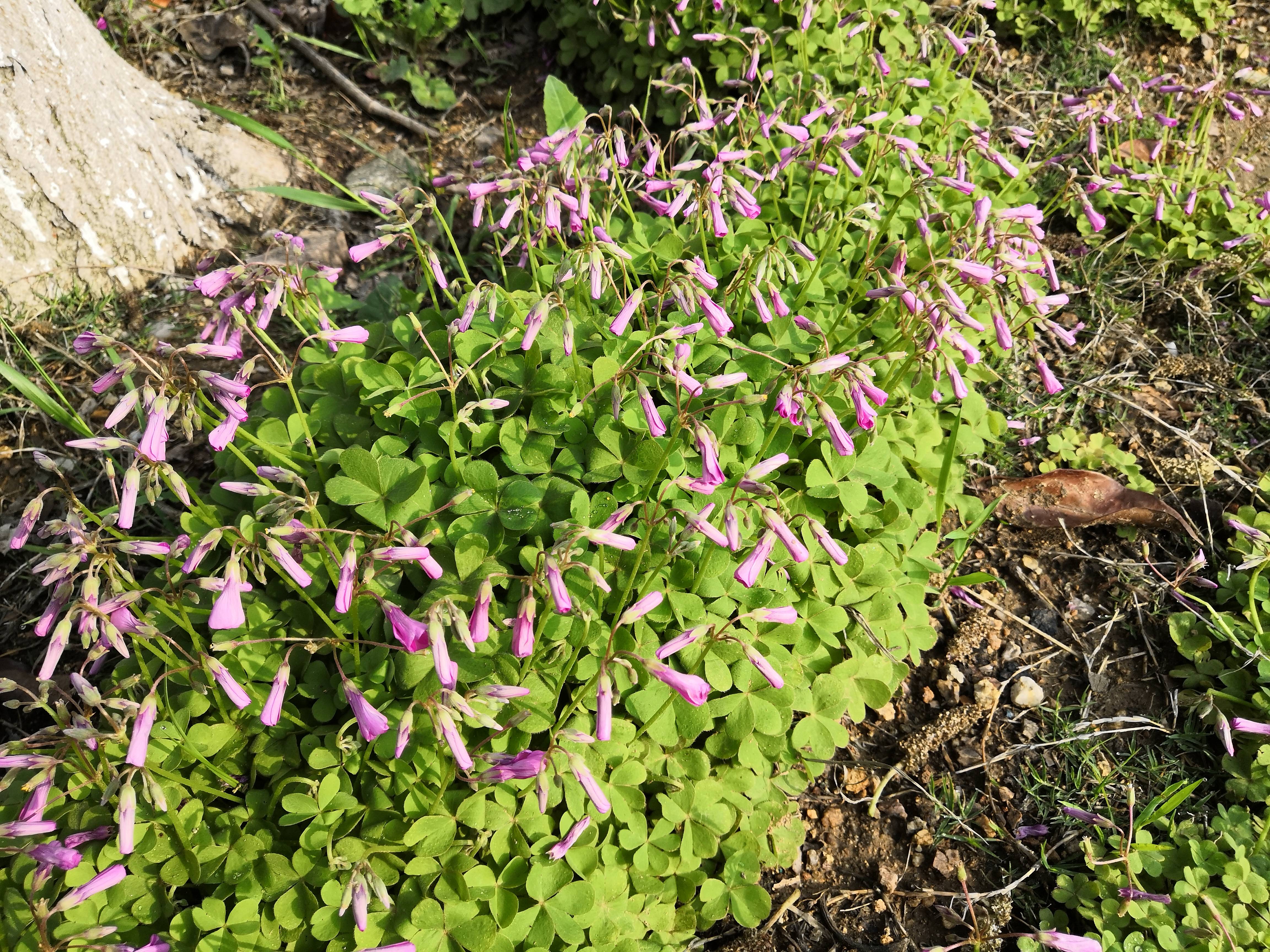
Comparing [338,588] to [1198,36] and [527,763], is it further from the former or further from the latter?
[1198,36]

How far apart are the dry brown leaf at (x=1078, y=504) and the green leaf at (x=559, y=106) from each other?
9.51 feet

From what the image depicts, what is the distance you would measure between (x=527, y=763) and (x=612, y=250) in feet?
5.38

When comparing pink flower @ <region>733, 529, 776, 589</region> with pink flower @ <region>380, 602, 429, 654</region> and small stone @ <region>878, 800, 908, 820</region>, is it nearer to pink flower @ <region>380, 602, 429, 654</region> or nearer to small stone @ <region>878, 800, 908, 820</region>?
pink flower @ <region>380, 602, 429, 654</region>

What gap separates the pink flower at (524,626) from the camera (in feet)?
7.25

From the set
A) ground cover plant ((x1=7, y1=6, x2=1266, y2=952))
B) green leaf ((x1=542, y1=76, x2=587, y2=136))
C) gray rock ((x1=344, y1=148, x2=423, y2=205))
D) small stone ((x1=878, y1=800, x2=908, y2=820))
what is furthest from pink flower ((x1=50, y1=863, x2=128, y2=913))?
gray rock ((x1=344, y1=148, x2=423, y2=205))

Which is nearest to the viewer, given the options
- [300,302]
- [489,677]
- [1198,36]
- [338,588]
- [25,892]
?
[338,588]

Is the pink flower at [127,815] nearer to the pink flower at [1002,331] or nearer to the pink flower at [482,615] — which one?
the pink flower at [482,615]

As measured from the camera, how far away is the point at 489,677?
8.50 feet

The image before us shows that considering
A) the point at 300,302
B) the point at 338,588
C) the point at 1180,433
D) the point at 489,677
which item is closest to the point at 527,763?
the point at 489,677

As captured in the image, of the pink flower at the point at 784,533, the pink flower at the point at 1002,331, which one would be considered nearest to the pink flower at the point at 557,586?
the pink flower at the point at 784,533

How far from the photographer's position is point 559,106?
446 cm

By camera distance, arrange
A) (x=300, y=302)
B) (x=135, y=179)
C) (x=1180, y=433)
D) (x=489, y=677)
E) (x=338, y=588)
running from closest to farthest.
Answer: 1. (x=338, y=588)
2. (x=489, y=677)
3. (x=300, y=302)
4. (x=1180, y=433)
5. (x=135, y=179)

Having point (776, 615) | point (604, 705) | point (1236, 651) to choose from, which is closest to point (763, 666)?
point (776, 615)

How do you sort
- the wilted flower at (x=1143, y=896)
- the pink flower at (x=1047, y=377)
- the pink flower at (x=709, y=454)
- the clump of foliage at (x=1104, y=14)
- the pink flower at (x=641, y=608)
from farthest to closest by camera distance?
the clump of foliage at (x=1104, y=14) → the pink flower at (x=1047, y=377) → the wilted flower at (x=1143, y=896) → the pink flower at (x=709, y=454) → the pink flower at (x=641, y=608)
